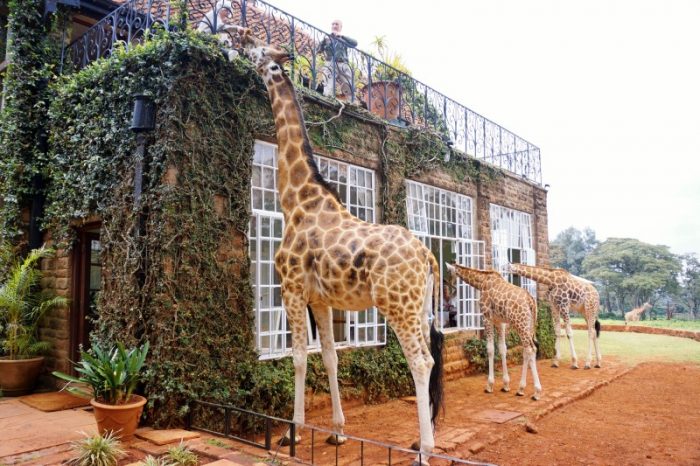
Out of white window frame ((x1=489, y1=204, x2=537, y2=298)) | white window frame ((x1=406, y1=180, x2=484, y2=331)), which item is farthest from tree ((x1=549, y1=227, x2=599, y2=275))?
white window frame ((x1=406, y1=180, x2=484, y2=331))

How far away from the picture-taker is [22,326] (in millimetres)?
6312

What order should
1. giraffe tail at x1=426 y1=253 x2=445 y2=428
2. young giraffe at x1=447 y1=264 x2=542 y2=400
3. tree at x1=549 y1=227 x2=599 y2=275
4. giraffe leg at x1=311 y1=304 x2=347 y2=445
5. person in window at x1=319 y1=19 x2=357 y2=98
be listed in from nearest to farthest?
giraffe tail at x1=426 y1=253 x2=445 y2=428 → giraffe leg at x1=311 y1=304 x2=347 y2=445 → person in window at x1=319 y1=19 x2=357 y2=98 → young giraffe at x1=447 y1=264 x2=542 y2=400 → tree at x1=549 y1=227 x2=599 y2=275

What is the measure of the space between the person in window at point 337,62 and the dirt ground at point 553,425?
4.70m

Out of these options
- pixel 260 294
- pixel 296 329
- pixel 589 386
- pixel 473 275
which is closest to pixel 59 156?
pixel 260 294

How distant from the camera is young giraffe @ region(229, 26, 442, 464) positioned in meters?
4.42

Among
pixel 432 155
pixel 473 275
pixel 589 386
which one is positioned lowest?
pixel 589 386

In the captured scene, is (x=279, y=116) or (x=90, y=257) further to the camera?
(x=90, y=257)

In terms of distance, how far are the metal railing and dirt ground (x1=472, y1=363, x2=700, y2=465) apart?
99 centimetres

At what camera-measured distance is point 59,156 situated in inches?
260

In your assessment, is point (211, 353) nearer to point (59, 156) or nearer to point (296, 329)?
point (296, 329)

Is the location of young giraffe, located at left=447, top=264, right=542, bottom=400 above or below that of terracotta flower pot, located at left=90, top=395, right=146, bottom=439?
above

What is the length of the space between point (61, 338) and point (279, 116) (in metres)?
4.15

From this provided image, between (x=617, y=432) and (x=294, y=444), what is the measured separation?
13.8ft

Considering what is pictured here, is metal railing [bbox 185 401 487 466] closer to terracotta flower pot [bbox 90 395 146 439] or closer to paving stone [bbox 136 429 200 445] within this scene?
paving stone [bbox 136 429 200 445]
